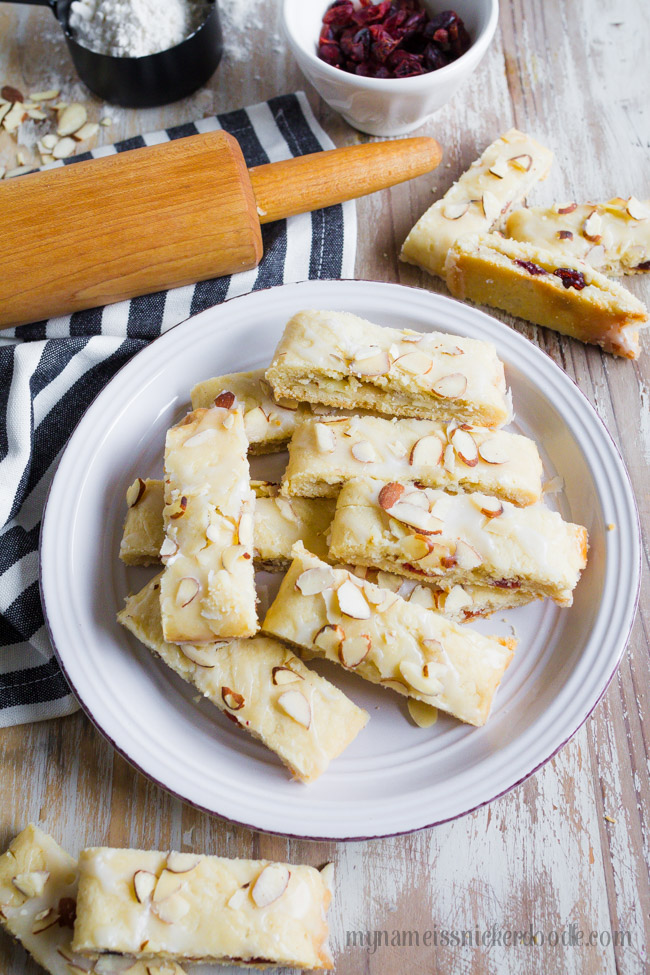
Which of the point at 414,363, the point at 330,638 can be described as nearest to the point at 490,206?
the point at 414,363

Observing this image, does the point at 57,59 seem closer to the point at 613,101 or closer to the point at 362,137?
the point at 362,137

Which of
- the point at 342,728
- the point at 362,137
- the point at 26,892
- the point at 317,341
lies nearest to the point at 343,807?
the point at 342,728

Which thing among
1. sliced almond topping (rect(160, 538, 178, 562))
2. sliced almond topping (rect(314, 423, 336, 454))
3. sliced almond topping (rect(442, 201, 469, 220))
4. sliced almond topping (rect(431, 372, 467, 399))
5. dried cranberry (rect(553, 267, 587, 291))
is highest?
sliced almond topping (rect(442, 201, 469, 220))

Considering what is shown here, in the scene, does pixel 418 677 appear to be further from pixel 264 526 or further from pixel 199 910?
pixel 199 910

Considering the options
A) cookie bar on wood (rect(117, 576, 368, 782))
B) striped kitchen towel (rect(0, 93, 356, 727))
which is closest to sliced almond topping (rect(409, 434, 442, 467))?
cookie bar on wood (rect(117, 576, 368, 782))

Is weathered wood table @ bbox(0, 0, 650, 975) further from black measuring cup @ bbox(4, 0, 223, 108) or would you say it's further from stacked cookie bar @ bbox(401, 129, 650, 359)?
black measuring cup @ bbox(4, 0, 223, 108)
